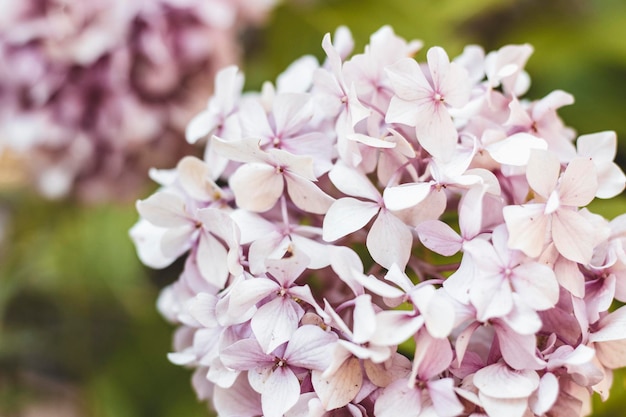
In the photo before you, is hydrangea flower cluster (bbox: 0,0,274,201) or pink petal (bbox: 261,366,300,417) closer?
pink petal (bbox: 261,366,300,417)

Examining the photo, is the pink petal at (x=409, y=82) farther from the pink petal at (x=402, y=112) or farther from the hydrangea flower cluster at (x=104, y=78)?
the hydrangea flower cluster at (x=104, y=78)

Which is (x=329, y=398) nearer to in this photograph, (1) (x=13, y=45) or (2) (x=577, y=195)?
(2) (x=577, y=195)

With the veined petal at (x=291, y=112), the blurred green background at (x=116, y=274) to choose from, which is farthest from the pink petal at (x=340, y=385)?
the blurred green background at (x=116, y=274)

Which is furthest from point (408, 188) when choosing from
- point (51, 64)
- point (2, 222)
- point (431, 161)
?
point (2, 222)

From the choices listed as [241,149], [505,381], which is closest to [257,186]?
[241,149]

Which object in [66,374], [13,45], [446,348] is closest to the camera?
[446,348]

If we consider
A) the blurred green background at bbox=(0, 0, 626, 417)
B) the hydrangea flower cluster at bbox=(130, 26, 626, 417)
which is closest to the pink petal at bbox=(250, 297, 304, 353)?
the hydrangea flower cluster at bbox=(130, 26, 626, 417)

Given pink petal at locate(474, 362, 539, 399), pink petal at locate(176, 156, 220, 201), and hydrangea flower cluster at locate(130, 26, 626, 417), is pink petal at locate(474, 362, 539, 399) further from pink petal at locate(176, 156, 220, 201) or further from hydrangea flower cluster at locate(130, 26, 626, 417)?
pink petal at locate(176, 156, 220, 201)
